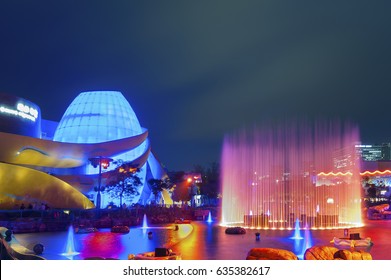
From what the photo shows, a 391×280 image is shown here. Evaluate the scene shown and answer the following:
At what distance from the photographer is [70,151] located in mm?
39531

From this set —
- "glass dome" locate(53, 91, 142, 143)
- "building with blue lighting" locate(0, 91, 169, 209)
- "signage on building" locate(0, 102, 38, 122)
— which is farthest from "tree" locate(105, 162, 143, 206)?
"glass dome" locate(53, 91, 142, 143)

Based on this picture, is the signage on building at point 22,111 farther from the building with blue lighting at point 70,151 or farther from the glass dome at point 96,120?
the glass dome at point 96,120

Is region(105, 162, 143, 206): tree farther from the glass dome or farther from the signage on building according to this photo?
the glass dome

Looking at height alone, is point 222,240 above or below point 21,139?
below

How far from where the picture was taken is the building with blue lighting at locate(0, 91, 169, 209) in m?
30.5

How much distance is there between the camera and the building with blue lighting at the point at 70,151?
30453mm

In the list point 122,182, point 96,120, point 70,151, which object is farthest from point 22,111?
point 96,120

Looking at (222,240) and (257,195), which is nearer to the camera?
(222,240)

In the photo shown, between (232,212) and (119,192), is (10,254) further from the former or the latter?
(119,192)

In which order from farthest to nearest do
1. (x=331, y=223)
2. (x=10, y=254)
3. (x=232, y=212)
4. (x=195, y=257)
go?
(x=232, y=212)
(x=331, y=223)
(x=195, y=257)
(x=10, y=254)

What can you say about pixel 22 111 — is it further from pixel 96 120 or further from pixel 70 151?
pixel 96 120

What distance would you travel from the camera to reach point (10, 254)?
298 inches

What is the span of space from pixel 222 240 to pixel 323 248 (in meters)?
7.93
